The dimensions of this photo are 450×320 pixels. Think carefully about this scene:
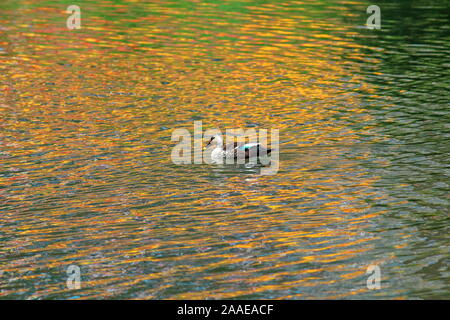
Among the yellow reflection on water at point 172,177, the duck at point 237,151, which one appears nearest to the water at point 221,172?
the yellow reflection on water at point 172,177

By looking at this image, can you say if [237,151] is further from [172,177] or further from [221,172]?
[172,177]

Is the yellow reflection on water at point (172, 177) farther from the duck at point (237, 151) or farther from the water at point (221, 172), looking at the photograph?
the duck at point (237, 151)

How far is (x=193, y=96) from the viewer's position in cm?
2631

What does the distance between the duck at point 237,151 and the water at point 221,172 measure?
1.40ft

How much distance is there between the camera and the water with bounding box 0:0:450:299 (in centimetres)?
1304

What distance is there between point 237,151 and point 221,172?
97 centimetres

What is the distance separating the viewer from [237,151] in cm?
1928

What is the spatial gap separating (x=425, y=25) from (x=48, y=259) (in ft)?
107

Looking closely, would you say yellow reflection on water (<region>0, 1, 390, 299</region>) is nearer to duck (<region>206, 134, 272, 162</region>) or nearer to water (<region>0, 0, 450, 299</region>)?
water (<region>0, 0, 450, 299</region>)

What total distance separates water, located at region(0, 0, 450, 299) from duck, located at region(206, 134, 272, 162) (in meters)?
0.43

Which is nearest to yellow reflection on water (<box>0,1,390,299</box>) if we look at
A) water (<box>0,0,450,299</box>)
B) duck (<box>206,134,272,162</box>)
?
water (<box>0,0,450,299</box>)
